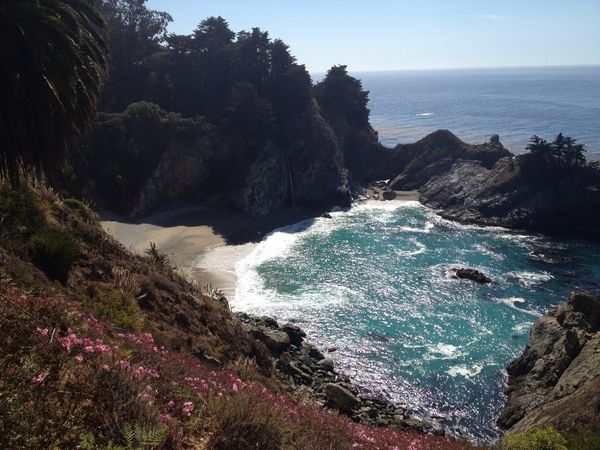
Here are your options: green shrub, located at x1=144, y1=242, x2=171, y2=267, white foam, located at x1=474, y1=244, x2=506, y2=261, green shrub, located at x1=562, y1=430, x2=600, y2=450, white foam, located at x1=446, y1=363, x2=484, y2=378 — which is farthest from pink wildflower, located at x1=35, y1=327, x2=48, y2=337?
white foam, located at x1=474, y1=244, x2=506, y2=261

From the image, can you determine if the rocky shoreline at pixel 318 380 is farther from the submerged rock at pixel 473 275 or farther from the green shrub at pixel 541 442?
the submerged rock at pixel 473 275

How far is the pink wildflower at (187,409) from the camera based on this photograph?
7.01 metres

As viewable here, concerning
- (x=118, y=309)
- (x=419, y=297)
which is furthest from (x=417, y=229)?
(x=118, y=309)

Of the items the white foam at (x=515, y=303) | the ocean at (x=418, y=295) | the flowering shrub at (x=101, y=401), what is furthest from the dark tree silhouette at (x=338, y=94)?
the flowering shrub at (x=101, y=401)

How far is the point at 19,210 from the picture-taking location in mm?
14133

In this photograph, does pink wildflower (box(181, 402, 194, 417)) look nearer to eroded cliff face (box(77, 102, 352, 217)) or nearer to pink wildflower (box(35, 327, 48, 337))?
pink wildflower (box(35, 327, 48, 337))

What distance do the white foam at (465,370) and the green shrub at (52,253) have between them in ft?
68.6

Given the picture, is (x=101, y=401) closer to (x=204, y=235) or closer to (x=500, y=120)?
(x=204, y=235)

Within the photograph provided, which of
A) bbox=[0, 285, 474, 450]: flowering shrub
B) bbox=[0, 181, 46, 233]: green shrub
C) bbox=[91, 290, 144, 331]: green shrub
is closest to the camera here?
bbox=[0, 285, 474, 450]: flowering shrub

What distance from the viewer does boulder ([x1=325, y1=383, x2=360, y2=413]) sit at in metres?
22.0

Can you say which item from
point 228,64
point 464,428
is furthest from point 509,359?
point 228,64

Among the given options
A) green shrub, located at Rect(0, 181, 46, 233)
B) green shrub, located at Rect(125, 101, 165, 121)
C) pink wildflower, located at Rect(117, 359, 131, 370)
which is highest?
green shrub, located at Rect(125, 101, 165, 121)

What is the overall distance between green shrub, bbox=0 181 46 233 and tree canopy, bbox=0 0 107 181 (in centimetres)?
107

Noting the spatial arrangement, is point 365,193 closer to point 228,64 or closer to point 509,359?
point 228,64
